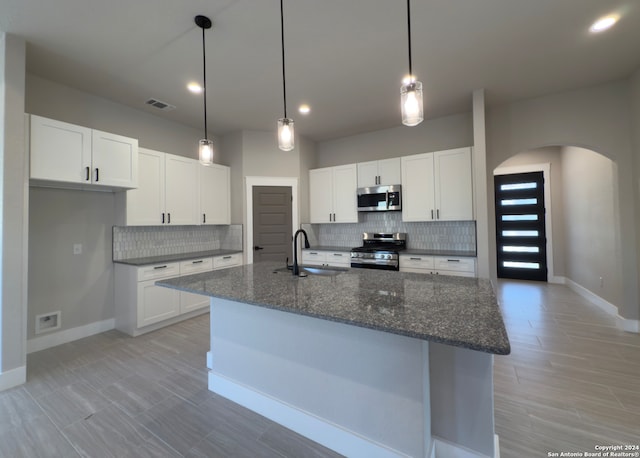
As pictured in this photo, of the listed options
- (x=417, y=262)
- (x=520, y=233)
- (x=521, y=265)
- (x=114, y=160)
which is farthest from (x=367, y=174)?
(x=521, y=265)

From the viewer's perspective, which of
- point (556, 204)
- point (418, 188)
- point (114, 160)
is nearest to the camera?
point (114, 160)

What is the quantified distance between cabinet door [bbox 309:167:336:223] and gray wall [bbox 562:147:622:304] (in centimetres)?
383

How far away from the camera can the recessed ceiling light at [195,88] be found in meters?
3.25

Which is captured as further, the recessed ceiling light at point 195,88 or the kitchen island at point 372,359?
the recessed ceiling light at point 195,88

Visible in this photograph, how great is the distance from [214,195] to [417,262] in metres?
3.34

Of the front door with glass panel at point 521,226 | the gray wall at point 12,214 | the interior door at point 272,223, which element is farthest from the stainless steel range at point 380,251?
the gray wall at point 12,214

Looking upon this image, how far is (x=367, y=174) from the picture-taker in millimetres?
4668

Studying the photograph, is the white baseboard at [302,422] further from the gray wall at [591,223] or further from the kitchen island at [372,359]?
the gray wall at [591,223]

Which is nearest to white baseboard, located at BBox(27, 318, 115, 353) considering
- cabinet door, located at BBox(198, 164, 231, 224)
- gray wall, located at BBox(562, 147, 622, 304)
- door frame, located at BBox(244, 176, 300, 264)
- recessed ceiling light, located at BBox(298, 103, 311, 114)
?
cabinet door, located at BBox(198, 164, 231, 224)

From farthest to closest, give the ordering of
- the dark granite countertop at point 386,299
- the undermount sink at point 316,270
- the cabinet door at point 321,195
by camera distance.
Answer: the cabinet door at point 321,195 → the undermount sink at point 316,270 → the dark granite countertop at point 386,299

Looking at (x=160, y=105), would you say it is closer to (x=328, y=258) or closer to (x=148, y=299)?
Result: (x=148, y=299)

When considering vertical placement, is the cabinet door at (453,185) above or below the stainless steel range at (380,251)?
above

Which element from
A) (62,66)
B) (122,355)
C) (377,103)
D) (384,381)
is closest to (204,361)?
(122,355)

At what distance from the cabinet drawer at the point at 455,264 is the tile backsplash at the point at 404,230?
595 millimetres
